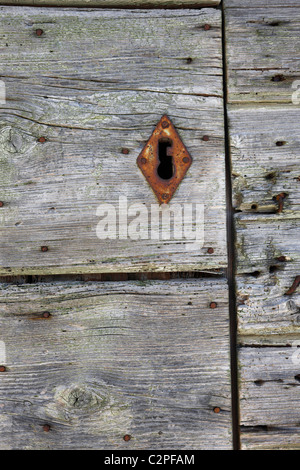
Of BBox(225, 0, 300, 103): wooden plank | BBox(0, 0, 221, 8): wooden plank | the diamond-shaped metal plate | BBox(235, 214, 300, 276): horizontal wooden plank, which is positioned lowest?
BBox(235, 214, 300, 276): horizontal wooden plank

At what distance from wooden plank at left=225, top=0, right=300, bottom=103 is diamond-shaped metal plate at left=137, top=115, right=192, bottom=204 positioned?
0.23 meters

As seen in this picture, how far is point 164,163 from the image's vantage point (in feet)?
3.86

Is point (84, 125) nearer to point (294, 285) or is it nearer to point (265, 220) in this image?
point (265, 220)

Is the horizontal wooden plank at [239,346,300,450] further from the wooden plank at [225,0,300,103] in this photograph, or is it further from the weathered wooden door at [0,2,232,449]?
the wooden plank at [225,0,300,103]

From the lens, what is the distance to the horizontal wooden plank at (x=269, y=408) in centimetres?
111

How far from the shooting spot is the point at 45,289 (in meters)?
1.13

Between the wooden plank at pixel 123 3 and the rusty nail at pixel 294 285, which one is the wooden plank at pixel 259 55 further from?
the rusty nail at pixel 294 285

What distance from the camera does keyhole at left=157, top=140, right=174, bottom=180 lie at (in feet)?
3.78

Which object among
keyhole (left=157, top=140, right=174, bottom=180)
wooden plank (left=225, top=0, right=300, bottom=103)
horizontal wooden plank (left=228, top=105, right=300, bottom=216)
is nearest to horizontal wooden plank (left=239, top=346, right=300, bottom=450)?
horizontal wooden plank (left=228, top=105, right=300, bottom=216)

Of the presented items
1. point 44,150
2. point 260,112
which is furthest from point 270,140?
point 44,150

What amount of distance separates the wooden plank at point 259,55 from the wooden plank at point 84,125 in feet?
0.33

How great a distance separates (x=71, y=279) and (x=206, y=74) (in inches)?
29.9

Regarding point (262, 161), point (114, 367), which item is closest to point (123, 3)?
point (262, 161)

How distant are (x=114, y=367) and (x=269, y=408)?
481 millimetres
